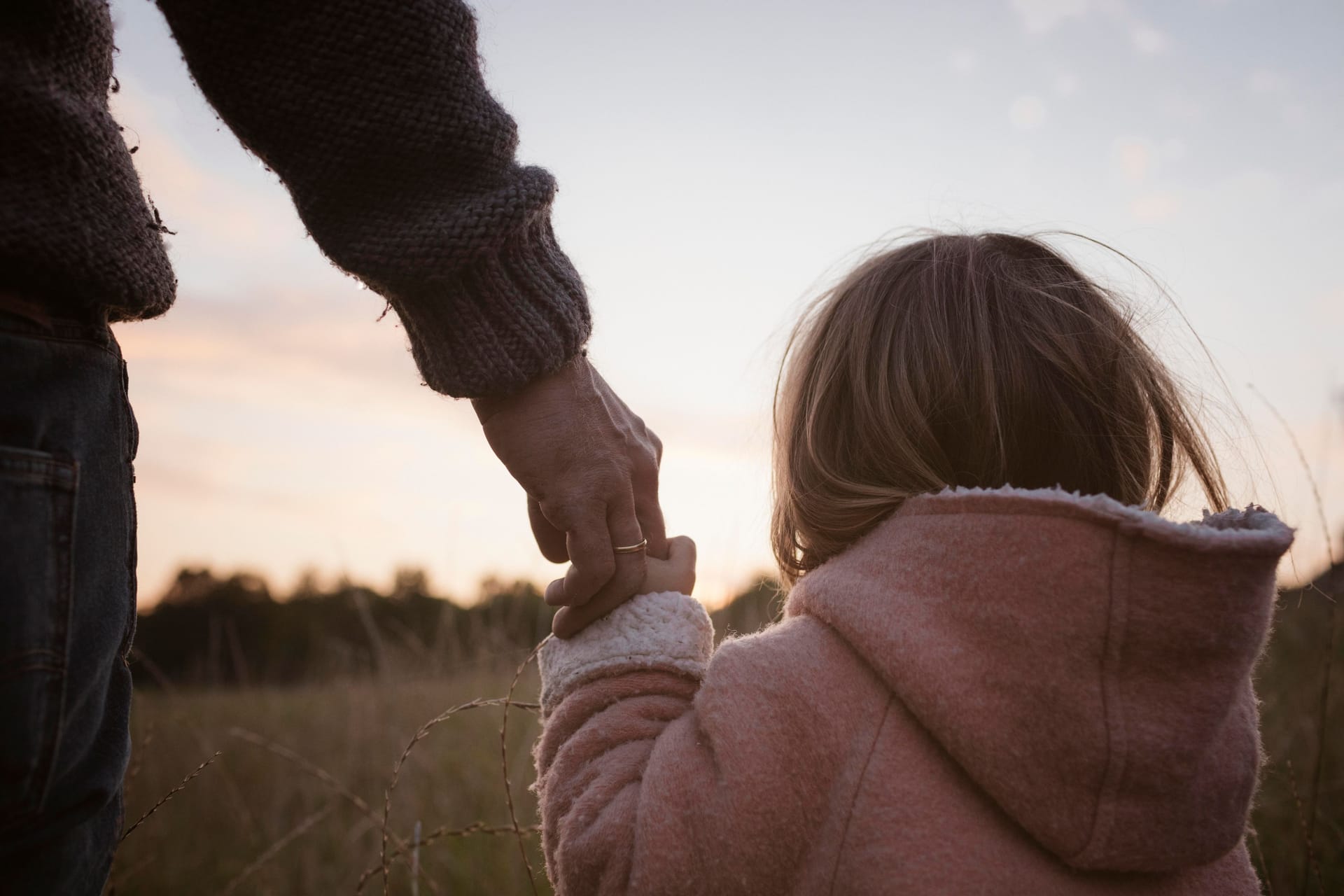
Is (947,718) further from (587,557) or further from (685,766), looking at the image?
(587,557)

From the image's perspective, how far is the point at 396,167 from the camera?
46.8 inches

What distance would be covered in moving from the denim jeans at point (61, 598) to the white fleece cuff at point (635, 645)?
57 centimetres

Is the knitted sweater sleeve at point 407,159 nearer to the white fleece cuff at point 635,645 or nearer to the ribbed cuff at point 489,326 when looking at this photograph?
the ribbed cuff at point 489,326

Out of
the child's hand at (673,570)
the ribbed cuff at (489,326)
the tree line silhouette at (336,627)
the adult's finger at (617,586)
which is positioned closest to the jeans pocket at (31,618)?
the ribbed cuff at (489,326)

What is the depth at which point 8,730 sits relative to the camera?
27.3 inches

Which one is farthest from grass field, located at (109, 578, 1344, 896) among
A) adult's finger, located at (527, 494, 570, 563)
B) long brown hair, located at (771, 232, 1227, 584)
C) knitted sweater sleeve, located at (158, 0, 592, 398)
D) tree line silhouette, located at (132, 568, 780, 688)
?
knitted sweater sleeve, located at (158, 0, 592, 398)

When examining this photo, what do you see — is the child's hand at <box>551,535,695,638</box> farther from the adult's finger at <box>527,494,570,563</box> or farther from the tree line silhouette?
the tree line silhouette

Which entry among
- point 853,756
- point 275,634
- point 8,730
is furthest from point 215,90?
point 275,634

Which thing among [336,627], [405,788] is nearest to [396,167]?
[405,788]

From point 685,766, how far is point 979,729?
1.21ft

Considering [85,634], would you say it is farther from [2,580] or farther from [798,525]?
[798,525]

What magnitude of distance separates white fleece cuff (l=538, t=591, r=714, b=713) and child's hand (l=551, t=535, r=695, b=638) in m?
0.01

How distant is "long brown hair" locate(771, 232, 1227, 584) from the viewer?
126 centimetres

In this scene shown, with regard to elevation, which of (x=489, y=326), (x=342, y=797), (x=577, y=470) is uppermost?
(x=489, y=326)
